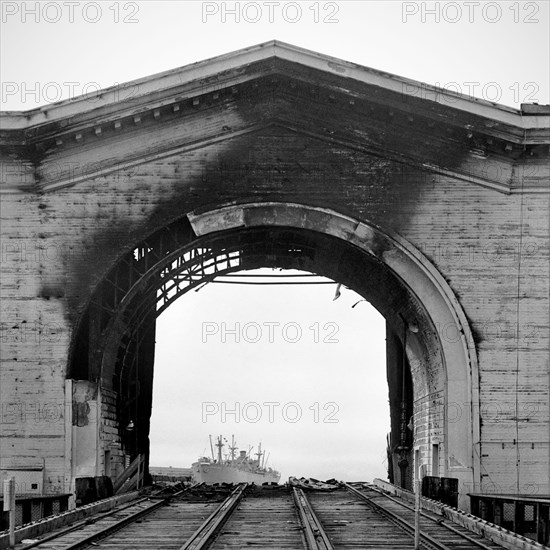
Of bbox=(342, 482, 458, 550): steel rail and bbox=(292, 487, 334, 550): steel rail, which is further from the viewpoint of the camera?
bbox=(342, 482, 458, 550): steel rail

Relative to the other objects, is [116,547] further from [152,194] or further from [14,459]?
[152,194]

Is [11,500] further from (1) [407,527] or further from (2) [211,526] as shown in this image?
(1) [407,527]

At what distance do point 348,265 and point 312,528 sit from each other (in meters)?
12.6

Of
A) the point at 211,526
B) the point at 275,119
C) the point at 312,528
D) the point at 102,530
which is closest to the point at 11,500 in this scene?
the point at 102,530

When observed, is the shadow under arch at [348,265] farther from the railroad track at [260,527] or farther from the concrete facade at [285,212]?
the railroad track at [260,527]

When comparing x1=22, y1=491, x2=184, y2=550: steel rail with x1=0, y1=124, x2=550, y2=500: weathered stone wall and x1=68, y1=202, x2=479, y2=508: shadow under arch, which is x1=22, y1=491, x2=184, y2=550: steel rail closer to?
x1=0, y1=124, x2=550, y2=500: weathered stone wall

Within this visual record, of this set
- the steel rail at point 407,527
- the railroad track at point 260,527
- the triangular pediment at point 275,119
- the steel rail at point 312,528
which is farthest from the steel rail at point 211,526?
the triangular pediment at point 275,119

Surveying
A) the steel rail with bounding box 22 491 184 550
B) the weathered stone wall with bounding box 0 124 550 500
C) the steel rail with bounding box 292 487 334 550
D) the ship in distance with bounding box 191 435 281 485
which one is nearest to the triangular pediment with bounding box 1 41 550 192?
the weathered stone wall with bounding box 0 124 550 500

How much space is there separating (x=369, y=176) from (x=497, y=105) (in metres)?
3.71

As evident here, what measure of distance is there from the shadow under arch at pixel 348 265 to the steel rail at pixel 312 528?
4280 mm

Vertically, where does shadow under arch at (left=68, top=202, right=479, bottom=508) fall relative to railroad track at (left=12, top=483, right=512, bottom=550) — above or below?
above

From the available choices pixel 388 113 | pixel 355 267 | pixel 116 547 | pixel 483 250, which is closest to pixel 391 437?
pixel 355 267

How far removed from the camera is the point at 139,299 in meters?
28.6

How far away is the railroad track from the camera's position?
16.7 metres
